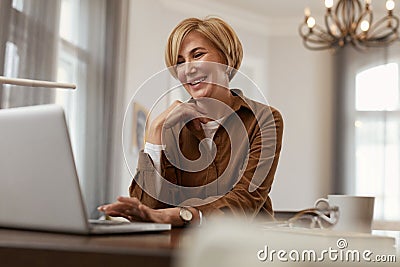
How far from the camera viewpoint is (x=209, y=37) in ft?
4.46

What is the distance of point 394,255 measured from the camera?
2.13 ft

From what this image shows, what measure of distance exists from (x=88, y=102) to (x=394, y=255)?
12.5 ft

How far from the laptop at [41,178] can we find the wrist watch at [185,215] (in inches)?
6.1

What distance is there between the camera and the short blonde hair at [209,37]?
1.36m

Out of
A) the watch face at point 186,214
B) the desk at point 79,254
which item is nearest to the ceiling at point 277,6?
the watch face at point 186,214

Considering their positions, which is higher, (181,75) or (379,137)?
(379,137)


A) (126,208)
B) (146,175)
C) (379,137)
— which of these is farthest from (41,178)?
(379,137)

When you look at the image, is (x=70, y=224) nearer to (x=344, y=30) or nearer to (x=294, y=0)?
(x=344, y=30)

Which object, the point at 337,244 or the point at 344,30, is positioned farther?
the point at 344,30

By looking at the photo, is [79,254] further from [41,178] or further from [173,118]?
[173,118]

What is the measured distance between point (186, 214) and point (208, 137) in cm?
29

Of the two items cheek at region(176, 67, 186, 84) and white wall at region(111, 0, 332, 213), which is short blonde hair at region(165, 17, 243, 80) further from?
white wall at region(111, 0, 332, 213)

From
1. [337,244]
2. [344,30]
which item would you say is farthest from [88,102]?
[337,244]

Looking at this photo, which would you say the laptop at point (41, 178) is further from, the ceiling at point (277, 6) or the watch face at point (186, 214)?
the ceiling at point (277, 6)
